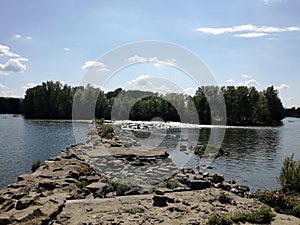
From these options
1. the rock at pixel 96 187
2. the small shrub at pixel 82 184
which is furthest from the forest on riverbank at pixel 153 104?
the rock at pixel 96 187

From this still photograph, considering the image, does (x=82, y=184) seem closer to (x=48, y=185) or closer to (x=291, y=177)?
(x=48, y=185)

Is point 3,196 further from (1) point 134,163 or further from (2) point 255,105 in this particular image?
(2) point 255,105

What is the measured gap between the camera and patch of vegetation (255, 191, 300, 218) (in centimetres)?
1188

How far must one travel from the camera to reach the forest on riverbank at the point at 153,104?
269 feet

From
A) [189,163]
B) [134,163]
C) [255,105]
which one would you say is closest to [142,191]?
[134,163]

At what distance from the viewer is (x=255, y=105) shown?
9138cm

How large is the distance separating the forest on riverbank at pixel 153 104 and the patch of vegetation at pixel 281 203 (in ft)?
190

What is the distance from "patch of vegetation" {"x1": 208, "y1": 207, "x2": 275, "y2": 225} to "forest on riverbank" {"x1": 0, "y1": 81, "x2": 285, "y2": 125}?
2346 inches

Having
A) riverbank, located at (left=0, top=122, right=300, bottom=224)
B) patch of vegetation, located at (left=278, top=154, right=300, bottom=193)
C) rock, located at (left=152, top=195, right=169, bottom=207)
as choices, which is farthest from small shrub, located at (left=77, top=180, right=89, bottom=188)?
patch of vegetation, located at (left=278, top=154, right=300, bottom=193)

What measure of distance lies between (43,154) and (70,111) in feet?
259

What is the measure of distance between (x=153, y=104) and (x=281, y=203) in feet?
285

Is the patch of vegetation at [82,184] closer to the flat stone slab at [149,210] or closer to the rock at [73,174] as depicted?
the rock at [73,174]

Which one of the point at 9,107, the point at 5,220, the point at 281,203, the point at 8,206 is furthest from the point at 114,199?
the point at 9,107

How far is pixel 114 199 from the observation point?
12.3 meters
